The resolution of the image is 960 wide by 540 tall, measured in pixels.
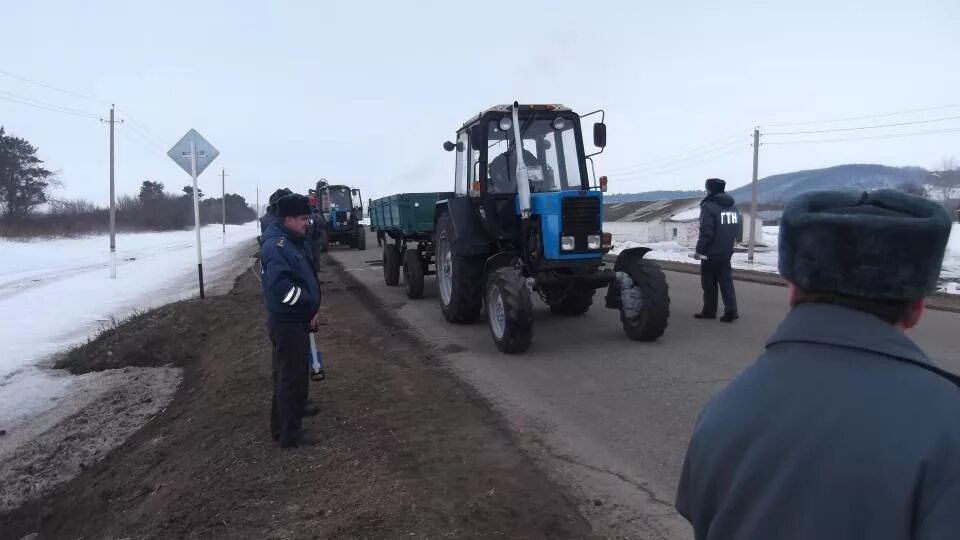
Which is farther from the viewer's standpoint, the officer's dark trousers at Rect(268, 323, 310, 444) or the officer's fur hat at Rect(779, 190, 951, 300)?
the officer's dark trousers at Rect(268, 323, 310, 444)

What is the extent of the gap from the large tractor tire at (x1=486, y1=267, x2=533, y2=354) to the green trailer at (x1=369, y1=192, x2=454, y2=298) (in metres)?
3.66

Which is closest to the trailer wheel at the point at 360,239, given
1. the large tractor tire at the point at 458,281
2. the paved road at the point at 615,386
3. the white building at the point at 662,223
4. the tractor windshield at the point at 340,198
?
the tractor windshield at the point at 340,198

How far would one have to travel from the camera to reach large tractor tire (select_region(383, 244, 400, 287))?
1489 centimetres

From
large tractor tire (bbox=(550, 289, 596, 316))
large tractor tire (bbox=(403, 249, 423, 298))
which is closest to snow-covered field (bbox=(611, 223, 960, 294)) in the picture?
large tractor tire (bbox=(550, 289, 596, 316))

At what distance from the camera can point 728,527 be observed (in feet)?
4.48

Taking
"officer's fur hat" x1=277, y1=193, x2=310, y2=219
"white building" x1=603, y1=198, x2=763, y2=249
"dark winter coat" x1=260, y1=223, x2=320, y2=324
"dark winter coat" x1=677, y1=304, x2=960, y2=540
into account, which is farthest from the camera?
"white building" x1=603, y1=198, x2=763, y2=249

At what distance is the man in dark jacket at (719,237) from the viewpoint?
909cm

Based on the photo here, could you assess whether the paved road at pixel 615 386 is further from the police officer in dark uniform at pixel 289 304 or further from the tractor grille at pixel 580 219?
the police officer in dark uniform at pixel 289 304

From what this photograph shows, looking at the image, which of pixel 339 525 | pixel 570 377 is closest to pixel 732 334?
pixel 570 377

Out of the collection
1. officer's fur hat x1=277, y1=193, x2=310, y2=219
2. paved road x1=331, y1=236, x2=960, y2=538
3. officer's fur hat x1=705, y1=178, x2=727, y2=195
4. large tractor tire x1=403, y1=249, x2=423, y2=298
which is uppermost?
officer's fur hat x1=705, y1=178, x2=727, y2=195

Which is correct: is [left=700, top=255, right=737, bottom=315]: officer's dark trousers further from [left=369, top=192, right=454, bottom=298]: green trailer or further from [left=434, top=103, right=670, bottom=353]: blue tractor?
[left=369, top=192, right=454, bottom=298]: green trailer

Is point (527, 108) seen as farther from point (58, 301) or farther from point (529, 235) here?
point (58, 301)

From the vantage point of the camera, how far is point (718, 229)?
9.08 metres

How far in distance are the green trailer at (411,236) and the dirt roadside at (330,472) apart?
4.84 m
